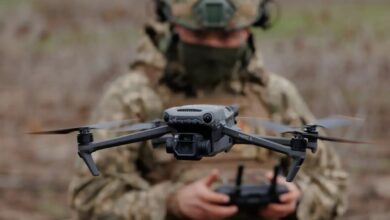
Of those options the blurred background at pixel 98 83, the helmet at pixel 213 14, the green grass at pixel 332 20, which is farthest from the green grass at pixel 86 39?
the helmet at pixel 213 14

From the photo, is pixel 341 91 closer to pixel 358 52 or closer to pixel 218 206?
pixel 358 52

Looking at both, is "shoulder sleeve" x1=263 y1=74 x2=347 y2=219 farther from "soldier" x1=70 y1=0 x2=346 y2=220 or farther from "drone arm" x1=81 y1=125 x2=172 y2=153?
"drone arm" x1=81 y1=125 x2=172 y2=153

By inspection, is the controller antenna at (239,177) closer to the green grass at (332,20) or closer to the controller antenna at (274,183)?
the controller antenna at (274,183)

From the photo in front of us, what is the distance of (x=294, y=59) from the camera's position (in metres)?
15.4

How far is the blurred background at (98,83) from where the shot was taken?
11.9 metres

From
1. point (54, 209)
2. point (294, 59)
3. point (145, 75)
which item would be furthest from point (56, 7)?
point (145, 75)

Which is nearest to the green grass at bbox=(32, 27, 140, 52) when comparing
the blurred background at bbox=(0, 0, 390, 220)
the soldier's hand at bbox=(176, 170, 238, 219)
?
the blurred background at bbox=(0, 0, 390, 220)

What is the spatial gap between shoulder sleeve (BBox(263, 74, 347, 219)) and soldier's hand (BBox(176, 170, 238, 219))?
0.66 meters

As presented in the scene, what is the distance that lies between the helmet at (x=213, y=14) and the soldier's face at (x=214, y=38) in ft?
0.11

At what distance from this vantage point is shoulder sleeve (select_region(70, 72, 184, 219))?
5.90 meters

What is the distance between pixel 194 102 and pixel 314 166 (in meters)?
0.70

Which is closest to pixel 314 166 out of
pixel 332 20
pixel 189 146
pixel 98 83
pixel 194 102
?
pixel 194 102

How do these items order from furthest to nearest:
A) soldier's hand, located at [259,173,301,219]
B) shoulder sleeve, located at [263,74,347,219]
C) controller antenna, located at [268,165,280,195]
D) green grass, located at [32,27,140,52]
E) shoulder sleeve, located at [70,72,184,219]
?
green grass, located at [32,27,140,52], shoulder sleeve, located at [263,74,347,219], shoulder sleeve, located at [70,72,184,219], soldier's hand, located at [259,173,301,219], controller antenna, located at [268,165,280,195]

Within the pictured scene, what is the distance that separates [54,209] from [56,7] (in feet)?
39.0
